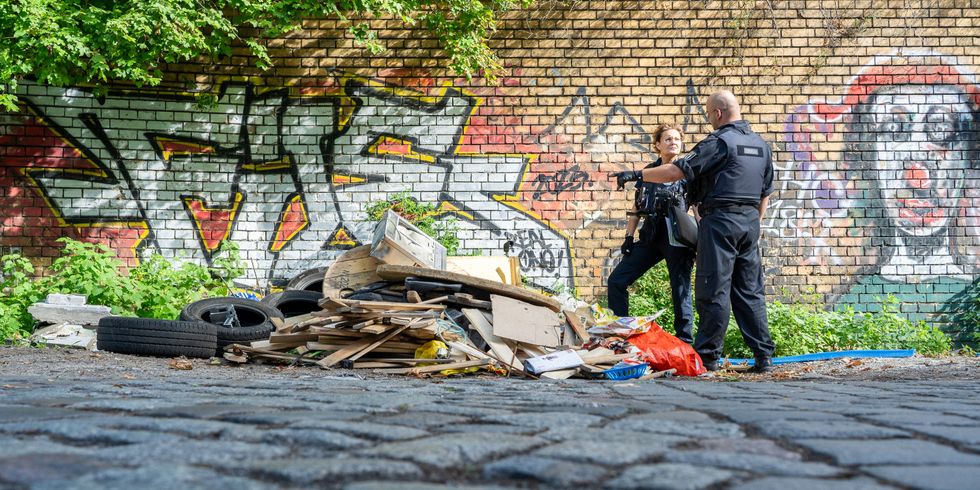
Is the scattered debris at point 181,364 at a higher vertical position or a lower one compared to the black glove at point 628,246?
lower

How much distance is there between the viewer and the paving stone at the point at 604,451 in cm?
181

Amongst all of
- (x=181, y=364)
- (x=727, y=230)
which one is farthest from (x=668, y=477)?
(x=181, y=364)

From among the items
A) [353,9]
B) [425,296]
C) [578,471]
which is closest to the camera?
[578,471]

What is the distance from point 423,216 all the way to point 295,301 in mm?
2028

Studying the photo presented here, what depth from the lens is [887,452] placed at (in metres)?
1.99

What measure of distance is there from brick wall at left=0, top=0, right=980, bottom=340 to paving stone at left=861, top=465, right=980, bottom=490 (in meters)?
7.49

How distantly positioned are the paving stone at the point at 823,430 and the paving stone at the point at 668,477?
61cm

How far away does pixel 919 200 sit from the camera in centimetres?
953

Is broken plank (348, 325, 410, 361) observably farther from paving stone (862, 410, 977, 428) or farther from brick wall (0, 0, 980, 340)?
brick wall (0, 0, 980, 340)

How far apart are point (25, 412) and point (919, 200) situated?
936 cm

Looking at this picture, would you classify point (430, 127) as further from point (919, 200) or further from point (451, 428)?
point (451, 428)

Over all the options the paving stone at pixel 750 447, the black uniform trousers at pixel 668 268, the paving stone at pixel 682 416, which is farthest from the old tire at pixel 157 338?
the paving stone at pixel 750 447

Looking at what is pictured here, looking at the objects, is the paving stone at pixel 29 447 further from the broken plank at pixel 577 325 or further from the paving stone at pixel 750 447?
the broken plank at pixel 577 325

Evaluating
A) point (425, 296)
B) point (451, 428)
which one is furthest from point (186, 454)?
point (425, 296)
